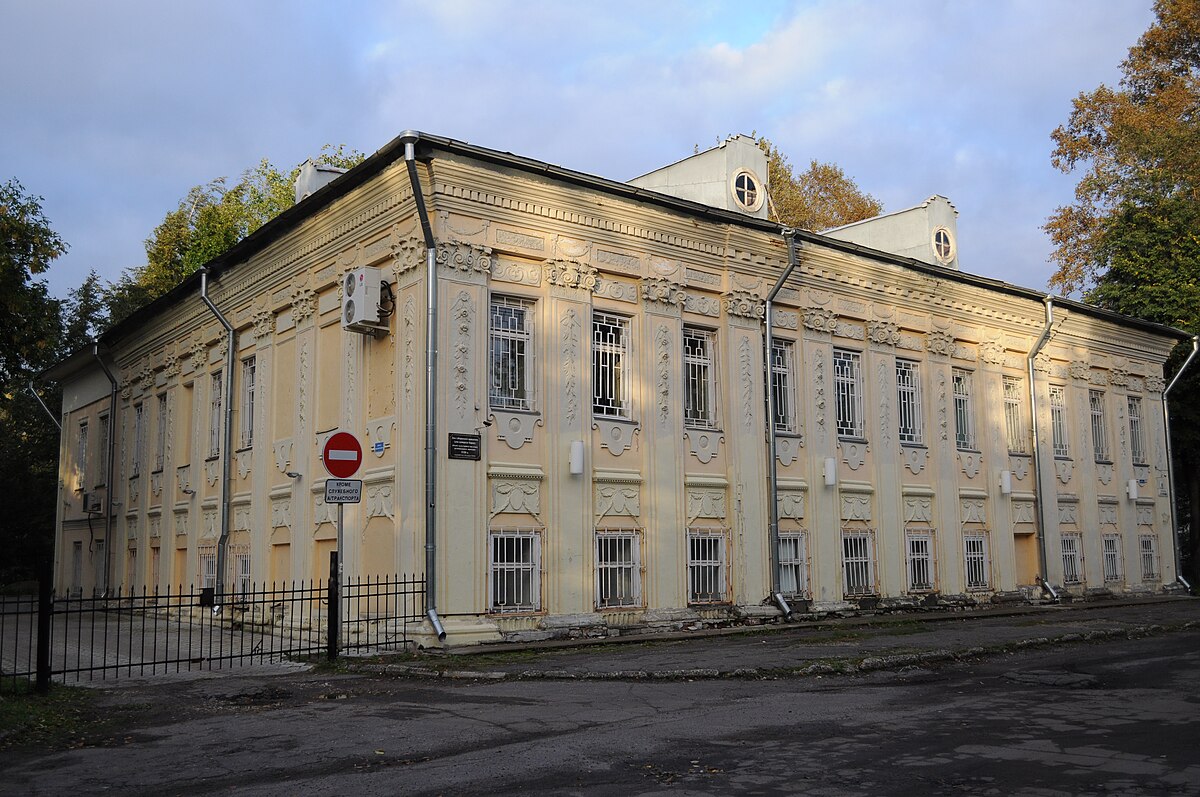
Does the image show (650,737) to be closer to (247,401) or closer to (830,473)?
(830,473)

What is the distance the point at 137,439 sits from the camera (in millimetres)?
27156

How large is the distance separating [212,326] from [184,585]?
18.5ft

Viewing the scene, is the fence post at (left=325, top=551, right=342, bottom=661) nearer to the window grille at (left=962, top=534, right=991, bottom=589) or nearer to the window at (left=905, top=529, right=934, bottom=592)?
the window at (left=905, top=529, right=934, bottom=592)

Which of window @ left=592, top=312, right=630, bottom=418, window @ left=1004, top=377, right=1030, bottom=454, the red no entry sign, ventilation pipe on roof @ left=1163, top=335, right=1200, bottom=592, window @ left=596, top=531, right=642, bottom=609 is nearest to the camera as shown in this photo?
the red no entry sign

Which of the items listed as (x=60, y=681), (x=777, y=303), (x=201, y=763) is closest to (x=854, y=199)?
(x=777, y=303)

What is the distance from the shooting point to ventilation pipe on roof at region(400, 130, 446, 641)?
1488cm

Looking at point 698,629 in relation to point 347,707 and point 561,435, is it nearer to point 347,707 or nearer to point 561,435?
point 561,435

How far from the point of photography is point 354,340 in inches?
690

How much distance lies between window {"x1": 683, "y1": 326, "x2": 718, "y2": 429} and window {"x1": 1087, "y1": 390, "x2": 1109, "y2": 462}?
44.3 feet

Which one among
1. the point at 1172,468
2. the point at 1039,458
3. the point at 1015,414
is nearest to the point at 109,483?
the point at 1015,414

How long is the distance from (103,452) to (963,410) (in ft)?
75.4

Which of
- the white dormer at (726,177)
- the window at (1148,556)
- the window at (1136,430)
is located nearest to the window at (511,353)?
the white dormer at (726,177)

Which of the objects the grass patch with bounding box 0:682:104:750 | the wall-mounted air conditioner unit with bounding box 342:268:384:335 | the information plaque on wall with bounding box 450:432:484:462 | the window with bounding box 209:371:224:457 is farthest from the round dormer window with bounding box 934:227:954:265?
the grass patch with bounding box 0:682:104:750

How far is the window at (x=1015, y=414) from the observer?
25.1 metres
